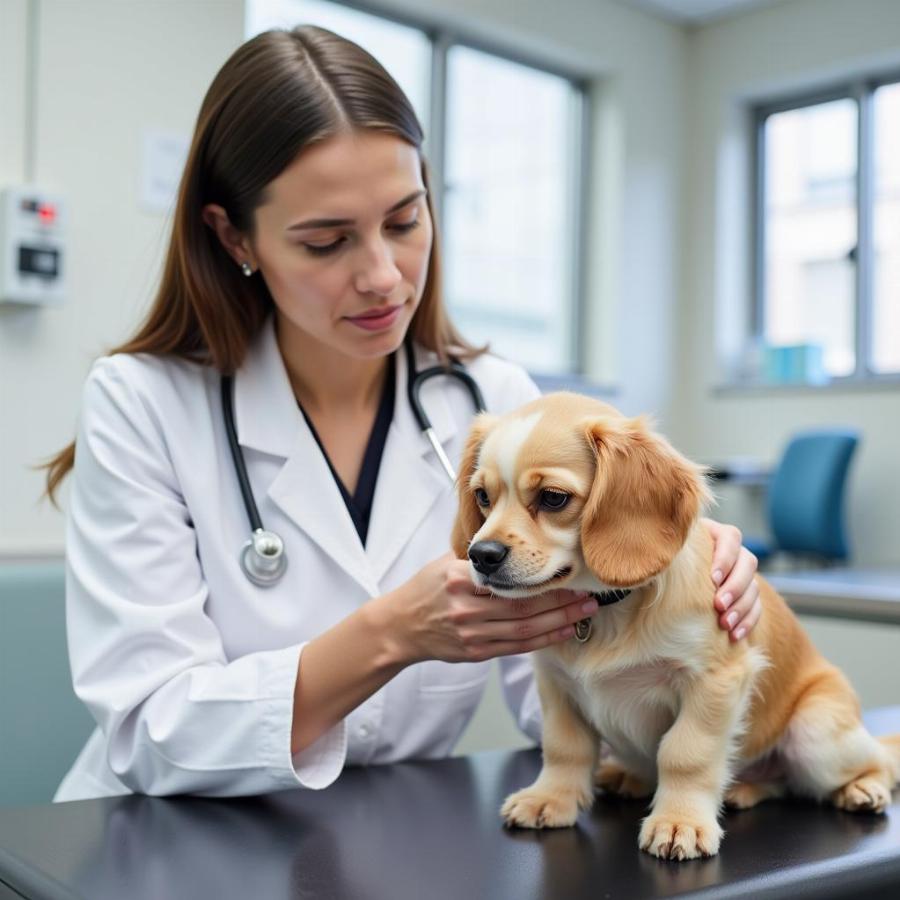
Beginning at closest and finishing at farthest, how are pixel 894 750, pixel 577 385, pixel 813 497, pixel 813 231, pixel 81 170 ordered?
pixel 894 750, pixel 81 170, pixel 813 497, pixel 577 385, pixel 813 231

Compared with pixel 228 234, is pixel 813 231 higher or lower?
higher

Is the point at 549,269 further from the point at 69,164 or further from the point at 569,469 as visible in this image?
the point at 569,469

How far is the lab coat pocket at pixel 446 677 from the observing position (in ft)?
4.45

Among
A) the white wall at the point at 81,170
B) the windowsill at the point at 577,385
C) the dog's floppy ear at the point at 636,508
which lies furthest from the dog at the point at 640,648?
the windowsill at the point at 577,385

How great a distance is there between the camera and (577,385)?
16.8ft

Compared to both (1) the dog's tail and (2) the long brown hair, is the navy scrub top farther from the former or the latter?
(1) the dog's tail

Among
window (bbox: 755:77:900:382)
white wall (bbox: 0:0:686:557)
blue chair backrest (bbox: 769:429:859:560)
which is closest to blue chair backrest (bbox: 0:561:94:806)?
white wall (bbox: 0:0:686:557)

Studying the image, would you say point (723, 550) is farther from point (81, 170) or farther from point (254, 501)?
point (81, 170)

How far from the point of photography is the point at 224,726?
1.06 meters

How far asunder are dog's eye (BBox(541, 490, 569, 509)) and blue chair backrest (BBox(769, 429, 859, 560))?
12.3 ft

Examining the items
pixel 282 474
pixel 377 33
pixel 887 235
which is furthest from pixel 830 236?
pixel 282 474

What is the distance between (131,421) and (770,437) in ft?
14.2

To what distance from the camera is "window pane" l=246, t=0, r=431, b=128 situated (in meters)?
4.06

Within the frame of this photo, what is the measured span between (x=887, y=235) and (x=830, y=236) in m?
0.28
